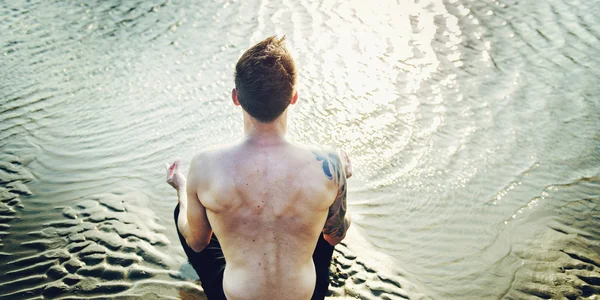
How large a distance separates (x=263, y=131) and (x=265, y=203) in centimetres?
38

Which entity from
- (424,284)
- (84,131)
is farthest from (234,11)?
(424,284)

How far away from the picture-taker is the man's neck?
7.76 feet

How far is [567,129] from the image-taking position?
5328 millimetres

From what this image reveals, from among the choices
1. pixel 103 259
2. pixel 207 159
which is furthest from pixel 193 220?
pixel 103 259

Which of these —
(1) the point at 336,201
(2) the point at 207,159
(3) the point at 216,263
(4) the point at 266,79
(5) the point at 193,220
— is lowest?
(3) the point at 216,263

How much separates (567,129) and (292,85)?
435 cm

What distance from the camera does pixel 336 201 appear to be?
8.75 ft

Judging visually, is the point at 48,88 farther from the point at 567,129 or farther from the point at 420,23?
the point at 567,129

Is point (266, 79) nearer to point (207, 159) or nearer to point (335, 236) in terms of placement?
point (207, 159)

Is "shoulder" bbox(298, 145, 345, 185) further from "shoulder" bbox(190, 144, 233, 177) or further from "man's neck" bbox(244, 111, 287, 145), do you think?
"shoulder" bbox(190, 144, 233, 177)

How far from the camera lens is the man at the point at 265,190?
2.26 meters

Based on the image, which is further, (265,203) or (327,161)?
(327,161)

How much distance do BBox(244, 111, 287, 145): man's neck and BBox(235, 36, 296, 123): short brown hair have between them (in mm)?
26

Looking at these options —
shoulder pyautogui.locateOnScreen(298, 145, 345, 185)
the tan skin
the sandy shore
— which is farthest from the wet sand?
shoulder pyautogui.locateOnScreen(298, 145, 345, 185)
